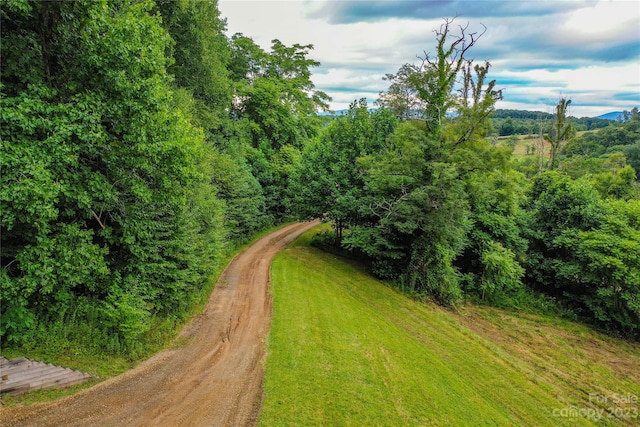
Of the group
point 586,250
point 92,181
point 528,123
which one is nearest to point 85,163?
point 92,181

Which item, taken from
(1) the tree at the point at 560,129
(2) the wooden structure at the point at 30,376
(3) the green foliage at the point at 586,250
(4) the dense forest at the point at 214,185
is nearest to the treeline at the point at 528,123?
(1) the tree at the point at 560,129

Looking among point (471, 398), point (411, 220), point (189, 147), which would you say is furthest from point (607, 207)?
point (189, 147)

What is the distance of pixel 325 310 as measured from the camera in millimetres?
14641

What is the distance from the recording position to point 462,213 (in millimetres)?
18109

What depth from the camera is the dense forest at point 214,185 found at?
7.91 meters

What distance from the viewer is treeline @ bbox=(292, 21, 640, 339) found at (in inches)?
706

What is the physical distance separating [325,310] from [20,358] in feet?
33.2

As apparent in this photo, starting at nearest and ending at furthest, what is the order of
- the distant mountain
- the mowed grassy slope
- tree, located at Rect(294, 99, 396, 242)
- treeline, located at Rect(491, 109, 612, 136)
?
the mowed grassy slope → tree, located at Rect(294, 99, 396, 242) → treeline, located at Rect(491, 109, 612, 136) → the distant mountain

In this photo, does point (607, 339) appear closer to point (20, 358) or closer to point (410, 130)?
point (410, 130)

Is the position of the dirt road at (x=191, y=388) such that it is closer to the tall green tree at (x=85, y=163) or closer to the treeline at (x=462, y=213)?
the tall green tree at (x=85, y=163)

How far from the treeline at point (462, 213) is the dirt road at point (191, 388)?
1017 centimetres

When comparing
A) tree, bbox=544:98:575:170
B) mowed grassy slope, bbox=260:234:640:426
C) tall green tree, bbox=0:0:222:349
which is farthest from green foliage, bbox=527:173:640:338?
tall green tree, bbox=0:0:222:349

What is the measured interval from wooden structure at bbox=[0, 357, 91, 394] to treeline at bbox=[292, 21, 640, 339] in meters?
15.1

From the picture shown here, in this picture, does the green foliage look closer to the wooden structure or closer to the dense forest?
the dense forest
